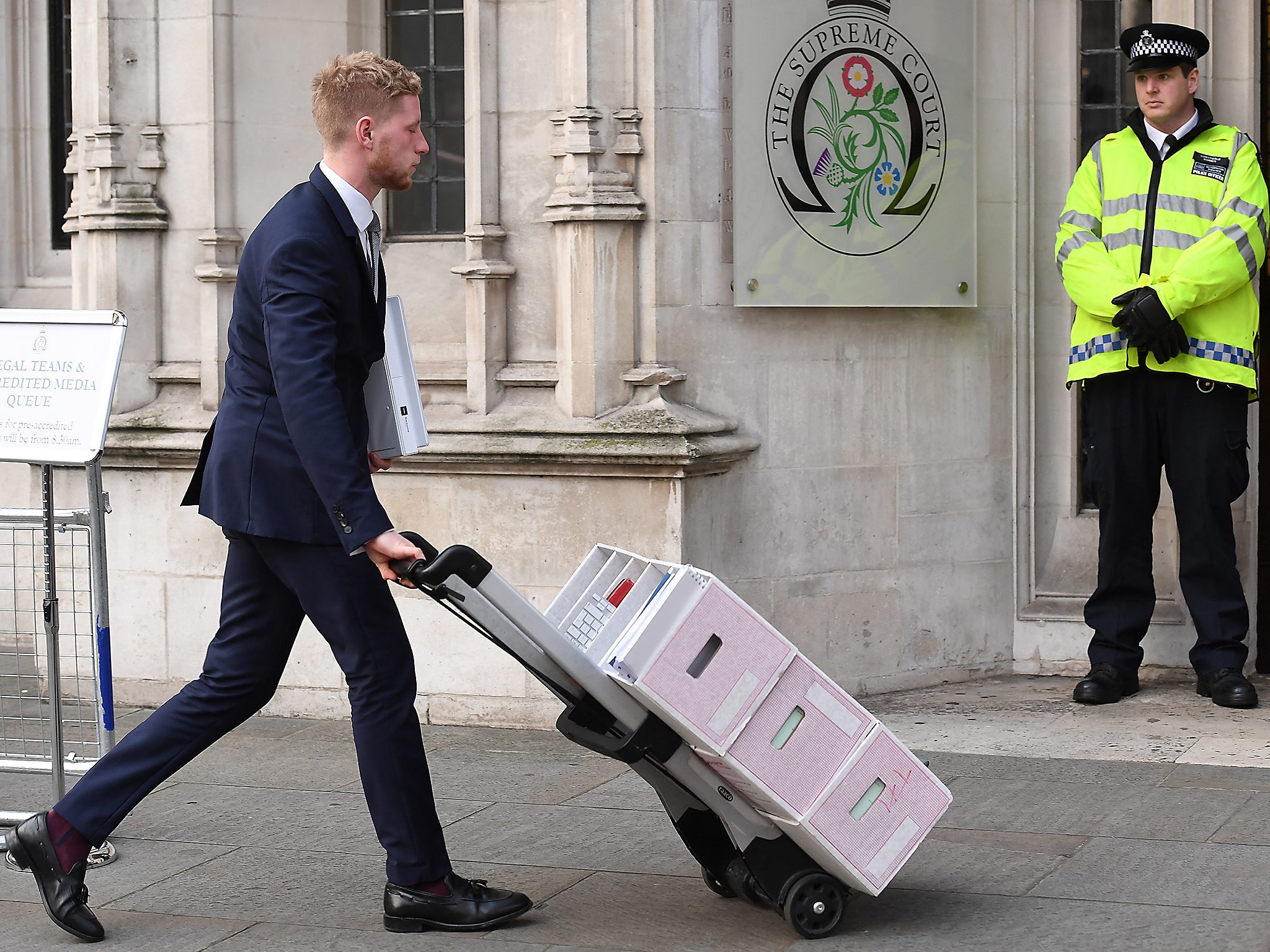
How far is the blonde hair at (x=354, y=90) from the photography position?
4.16 metres

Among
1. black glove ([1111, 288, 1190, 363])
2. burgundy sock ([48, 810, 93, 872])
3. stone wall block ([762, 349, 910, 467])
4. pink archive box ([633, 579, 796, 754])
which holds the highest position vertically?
black glove ([1111, 288, 1190, 363])

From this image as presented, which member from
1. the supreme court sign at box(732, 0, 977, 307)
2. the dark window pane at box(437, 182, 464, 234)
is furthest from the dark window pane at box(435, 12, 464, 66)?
the supreme court sign at box(732, 0, 977, 307)

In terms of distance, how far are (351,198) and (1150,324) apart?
3190 millimetres

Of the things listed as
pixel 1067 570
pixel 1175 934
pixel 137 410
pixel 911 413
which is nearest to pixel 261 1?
pixel 137 410

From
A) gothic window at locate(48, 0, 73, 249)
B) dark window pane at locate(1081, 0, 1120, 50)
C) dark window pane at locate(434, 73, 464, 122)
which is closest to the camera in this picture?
dark window pane at locate(1081, 0, 1120, 50)

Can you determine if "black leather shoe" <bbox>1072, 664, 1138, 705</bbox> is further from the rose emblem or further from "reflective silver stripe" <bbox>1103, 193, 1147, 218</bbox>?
the rose emblem

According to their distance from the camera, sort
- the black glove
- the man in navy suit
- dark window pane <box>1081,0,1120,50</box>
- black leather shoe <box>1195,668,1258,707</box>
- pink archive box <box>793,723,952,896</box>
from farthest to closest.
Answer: dark window pane <box>1081,0,1120,50</box>
black leather shoe <box>1195,668,1258,707</box>
the black glove
the man in navy suit
pink archive box <box>793,723,952,896</box>

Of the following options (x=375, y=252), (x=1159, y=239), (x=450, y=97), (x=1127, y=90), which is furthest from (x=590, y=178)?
(x=1127, y=90)

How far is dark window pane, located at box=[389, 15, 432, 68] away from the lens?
7.41 m

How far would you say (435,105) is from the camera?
736 centimetres

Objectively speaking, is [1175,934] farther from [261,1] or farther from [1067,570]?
[261,1]

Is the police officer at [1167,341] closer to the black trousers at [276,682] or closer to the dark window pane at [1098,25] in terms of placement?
the dark window pane at [1098,25]

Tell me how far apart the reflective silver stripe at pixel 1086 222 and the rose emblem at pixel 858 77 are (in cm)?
94

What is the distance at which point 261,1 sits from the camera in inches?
280
